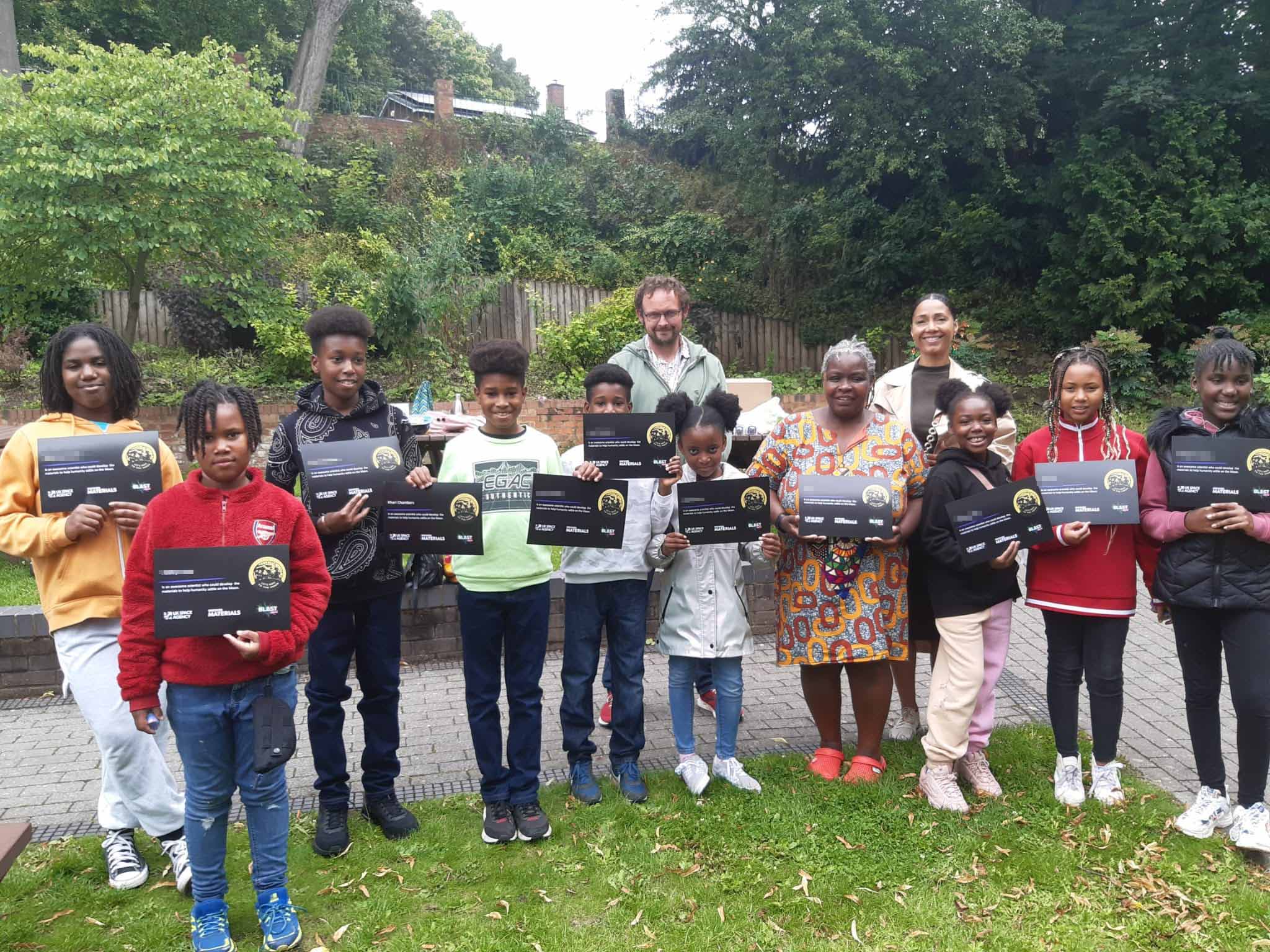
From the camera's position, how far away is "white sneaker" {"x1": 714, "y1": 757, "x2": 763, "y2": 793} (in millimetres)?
4379

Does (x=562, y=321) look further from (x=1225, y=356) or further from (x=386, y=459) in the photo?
(x=1225, y=356)

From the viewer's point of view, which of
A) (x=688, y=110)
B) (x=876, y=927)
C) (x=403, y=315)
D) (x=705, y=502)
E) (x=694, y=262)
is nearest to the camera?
(x=876, y=927)

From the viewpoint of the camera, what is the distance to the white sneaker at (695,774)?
4320 mm

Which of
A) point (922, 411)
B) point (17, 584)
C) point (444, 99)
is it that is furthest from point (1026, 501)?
point (444, 99)

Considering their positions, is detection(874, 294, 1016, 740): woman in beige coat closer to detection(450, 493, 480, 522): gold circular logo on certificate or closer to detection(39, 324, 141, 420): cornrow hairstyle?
detection(450, 493, 480, 522): gold circular logo on certificate

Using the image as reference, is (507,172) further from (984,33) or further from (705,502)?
(705,502)

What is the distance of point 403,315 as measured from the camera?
14.3 meters

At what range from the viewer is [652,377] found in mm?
4824

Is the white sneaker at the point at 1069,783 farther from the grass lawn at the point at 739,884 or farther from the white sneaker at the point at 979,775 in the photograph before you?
the white sneaker at the point at 979,775

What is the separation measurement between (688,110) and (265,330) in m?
9.57

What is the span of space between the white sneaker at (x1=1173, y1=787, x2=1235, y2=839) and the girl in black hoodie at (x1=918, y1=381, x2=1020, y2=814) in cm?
77

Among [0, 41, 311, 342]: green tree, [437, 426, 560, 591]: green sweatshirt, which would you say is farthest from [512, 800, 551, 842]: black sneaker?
[0, 41, 311, 342]: green tree

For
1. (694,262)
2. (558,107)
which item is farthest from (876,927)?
A: (558,107)

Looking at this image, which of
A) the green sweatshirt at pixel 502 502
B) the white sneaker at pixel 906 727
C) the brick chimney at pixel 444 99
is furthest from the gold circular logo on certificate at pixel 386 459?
the brick chimney at pixel 444 99
